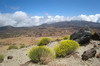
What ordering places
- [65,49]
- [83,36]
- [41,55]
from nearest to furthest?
[41,55] → [65,49] → [83,36]

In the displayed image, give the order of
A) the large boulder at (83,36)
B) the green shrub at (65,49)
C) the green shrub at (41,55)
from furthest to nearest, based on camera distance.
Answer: the large boulder at (83,36) < the green shrub at (65,49) < the green shrub at (41,55)

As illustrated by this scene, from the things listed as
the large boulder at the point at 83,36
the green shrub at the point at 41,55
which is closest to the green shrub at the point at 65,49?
the green shrub at the point at 41,55

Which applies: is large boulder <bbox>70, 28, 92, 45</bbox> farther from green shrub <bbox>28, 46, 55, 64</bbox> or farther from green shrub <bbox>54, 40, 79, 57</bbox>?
green shrub <bbox>28, 46, 55, 64</bbox>

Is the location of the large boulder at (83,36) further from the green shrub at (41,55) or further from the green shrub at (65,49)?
the green shrub at (41,55)

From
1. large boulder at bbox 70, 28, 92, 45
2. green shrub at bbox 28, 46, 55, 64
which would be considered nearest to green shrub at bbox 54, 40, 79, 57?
green shrub at bbox 28, 46, 55, 64

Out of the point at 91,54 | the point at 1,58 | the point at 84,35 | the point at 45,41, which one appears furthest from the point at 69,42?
the point at 45,41

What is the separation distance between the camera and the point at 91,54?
855cm

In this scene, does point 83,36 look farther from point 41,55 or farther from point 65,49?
point 41,55

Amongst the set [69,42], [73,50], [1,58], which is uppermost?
[69,42]

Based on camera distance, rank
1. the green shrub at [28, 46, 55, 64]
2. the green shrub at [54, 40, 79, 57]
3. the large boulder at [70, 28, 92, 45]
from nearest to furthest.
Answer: the green shrub at [28, 46, 55, 64], the green shrub at [54, 40, 79, 57], the large boulder at [70, 28, 92, 45]

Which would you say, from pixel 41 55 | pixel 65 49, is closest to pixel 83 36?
pixel 65 49

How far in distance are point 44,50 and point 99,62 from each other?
14.4 ft

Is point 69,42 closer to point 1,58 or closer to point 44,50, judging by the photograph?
point 44,50

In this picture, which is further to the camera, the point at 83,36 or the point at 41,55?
the point at 83,36
